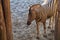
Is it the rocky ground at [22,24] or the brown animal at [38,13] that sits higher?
the brown animal at [38,13]

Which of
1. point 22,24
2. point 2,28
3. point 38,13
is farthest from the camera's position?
point 22,24

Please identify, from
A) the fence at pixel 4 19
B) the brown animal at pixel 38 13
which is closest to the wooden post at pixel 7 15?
the fence at pixel 4 19

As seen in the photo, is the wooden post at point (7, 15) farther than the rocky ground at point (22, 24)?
No

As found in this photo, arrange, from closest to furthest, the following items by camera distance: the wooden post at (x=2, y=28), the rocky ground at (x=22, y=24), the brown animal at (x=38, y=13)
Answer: the wooden post at (x=2, y=28), the brown animal at (x=38, y=13), the rocky ground at (x=22, y=24)

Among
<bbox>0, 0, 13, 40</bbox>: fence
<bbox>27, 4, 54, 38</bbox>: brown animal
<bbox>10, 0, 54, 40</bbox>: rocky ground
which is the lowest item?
<bbox>10, 0, 54, 40</bbox>: rocky ground

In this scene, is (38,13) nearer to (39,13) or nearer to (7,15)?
(39,13)

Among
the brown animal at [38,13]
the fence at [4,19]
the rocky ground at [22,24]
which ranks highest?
the fence at [4,19]

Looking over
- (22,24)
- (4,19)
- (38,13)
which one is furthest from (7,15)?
(22,24)

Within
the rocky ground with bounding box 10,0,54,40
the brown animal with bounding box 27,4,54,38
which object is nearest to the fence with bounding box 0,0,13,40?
the brown animal with bounding box 27,4,54,38

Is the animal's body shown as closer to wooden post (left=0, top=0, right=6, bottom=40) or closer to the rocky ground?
the rocky ground

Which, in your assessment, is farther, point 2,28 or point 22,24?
point 22,24

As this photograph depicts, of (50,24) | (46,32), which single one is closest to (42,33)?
(46,32)

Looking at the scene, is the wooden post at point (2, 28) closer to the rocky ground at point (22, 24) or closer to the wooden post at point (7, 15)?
the wooden post at point (7, 15)

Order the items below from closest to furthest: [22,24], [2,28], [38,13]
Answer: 1. [2,28]
2. [38,13]
3. [22,24]
